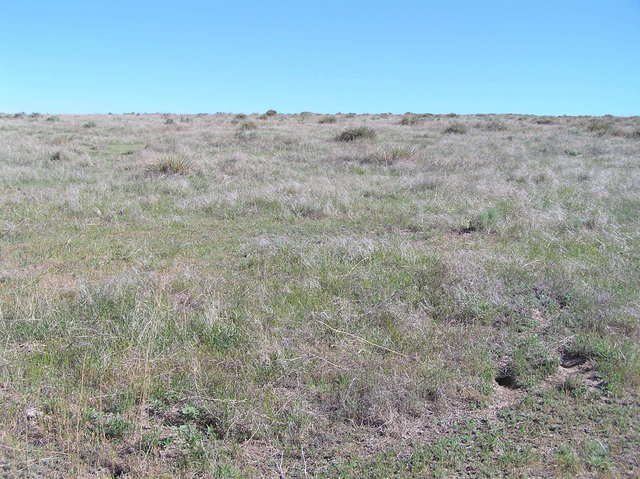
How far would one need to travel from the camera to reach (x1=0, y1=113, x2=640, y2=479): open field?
291cm

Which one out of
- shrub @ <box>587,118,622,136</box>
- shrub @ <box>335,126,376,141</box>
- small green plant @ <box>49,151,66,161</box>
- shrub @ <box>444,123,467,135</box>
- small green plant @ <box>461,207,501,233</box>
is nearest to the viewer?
small green plant @ <box>461,207,501,233</box>

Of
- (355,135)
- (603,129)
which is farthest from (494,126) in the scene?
(355,135)

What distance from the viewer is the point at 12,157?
1508 centimetres

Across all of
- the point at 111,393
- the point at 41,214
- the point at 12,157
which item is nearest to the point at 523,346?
the point at 111,393

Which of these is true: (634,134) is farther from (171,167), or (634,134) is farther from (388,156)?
(171,167)

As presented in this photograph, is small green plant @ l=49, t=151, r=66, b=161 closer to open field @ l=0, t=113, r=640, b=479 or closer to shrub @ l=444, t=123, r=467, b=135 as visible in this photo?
open field @ l=0, t=113, r=640, b=479

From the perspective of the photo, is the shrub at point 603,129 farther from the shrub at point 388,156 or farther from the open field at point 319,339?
the open field at point 319,339

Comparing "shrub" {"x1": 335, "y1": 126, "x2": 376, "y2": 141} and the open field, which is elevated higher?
"shrub" {"x1": 335, "y1": 126, "x2": 376, "y2": 141}

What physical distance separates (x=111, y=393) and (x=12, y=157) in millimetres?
14767

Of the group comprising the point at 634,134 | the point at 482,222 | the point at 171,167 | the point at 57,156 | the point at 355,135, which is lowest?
the point at 482,222

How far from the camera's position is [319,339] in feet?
13.6

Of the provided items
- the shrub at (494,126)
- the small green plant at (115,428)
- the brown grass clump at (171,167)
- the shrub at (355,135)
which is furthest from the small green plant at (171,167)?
the shrub at (494,126)

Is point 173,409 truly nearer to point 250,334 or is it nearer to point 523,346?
point 250,334

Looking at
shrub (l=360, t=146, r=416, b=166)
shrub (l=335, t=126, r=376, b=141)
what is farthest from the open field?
shrub (l=335, t=126, r=376, b=141)
